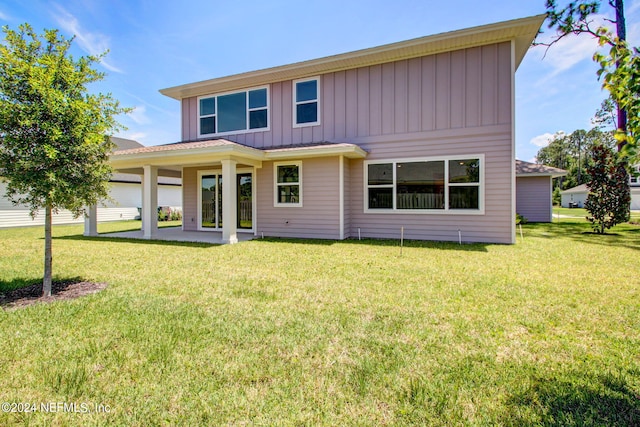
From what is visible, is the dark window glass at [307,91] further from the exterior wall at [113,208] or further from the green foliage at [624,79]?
the green foliage at [624,79]

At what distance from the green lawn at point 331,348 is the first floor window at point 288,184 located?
16.1 feet

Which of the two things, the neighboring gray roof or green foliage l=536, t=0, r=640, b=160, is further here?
the neighboring gray roof

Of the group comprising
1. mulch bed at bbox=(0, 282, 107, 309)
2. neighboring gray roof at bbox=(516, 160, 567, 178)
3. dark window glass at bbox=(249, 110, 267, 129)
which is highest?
dark window glass at bbox=(249, 110, 267, 129)

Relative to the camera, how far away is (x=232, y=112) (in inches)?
469

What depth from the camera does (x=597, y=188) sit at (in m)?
11.3

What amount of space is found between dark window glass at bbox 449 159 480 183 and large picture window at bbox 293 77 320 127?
462 cm

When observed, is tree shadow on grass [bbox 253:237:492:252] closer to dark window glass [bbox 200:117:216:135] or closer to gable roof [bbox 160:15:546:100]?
dark window glass [bbox 200:117:216:135]

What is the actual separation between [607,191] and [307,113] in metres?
11.1

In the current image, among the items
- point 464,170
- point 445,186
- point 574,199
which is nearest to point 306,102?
point 445,186

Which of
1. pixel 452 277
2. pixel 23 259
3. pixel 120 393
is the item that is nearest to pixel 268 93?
pixel 23 259

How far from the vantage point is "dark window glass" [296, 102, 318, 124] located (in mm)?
10695

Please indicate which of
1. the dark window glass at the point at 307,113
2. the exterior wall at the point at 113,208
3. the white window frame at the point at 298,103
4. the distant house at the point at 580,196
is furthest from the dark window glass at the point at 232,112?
the distant house at the point at 580,196

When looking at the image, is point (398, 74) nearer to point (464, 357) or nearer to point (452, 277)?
point (452, 277)

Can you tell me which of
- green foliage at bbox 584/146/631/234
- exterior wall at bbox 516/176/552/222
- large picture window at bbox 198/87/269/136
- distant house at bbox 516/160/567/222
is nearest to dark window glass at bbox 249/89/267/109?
large picture window at bbox 198/87/269/136
